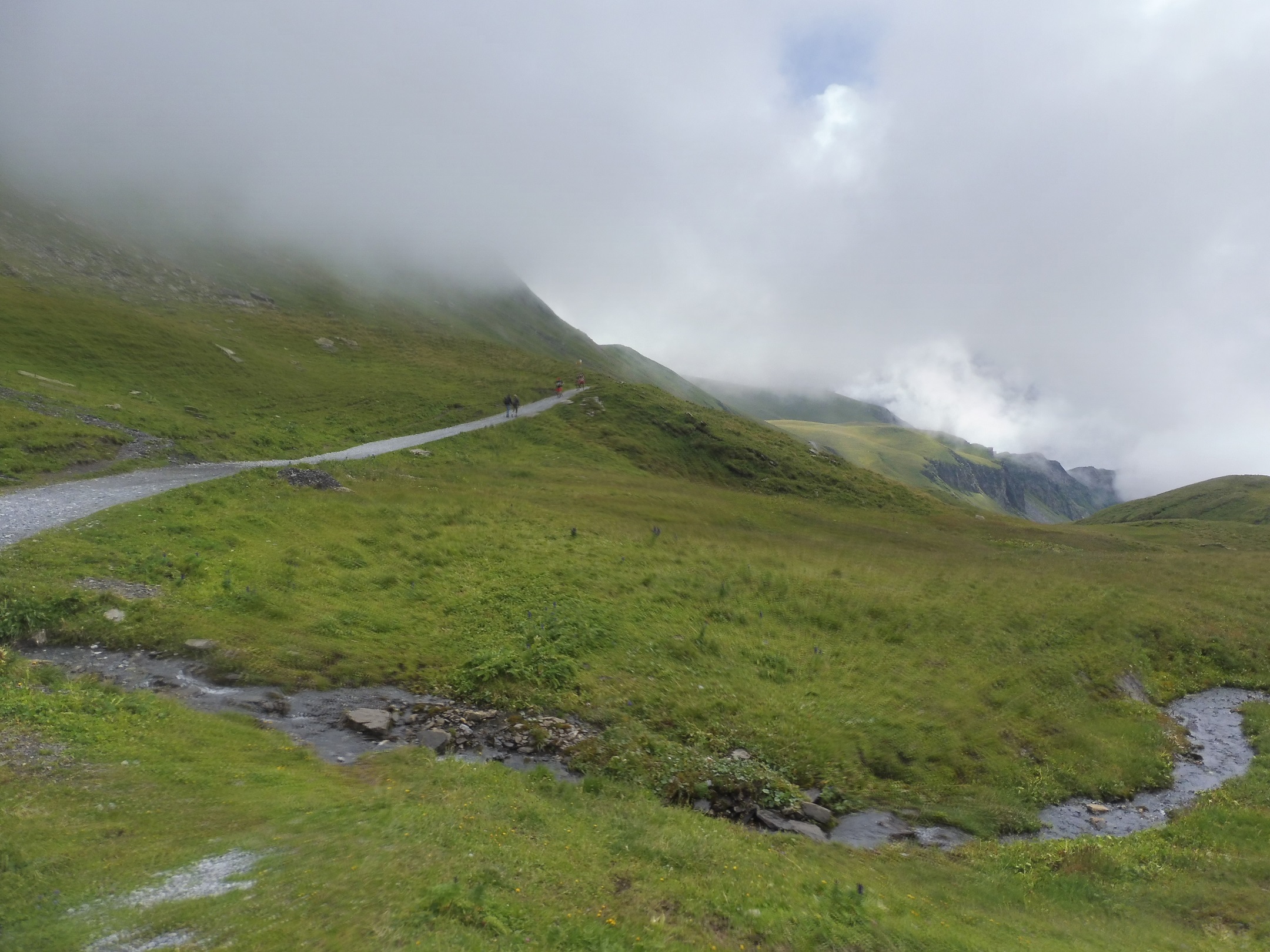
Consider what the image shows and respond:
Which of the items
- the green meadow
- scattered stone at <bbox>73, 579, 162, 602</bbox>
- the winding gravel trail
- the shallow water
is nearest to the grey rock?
the green meadow

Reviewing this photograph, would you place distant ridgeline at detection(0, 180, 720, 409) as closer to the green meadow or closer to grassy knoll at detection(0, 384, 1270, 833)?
the green meadow

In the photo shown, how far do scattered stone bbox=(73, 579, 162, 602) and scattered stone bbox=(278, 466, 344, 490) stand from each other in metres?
14.1

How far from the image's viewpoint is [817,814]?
1853 centimetres

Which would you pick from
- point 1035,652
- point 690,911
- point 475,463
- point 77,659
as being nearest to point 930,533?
point 1035,652

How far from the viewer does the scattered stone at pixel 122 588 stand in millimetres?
20812

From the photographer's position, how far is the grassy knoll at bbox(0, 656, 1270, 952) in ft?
31.0

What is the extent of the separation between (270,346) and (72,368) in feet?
97.6

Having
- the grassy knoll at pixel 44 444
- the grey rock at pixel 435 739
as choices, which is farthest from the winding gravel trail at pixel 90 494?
the grey rock at pixel 435 739

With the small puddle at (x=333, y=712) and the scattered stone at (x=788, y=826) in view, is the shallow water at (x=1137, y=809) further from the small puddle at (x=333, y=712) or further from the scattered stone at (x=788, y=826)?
the small puddle at (x=333, y=712)

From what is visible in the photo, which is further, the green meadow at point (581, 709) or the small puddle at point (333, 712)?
the small puddle at point (333, 712)

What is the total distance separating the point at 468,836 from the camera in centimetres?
1259

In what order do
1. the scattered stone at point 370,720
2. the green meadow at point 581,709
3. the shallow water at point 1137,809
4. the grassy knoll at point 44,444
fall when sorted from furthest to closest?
the grassy knoll at point 44,444
the shallow water at point 1137,809
the scattered stone at point 370,720
the green meadow at point 581,709

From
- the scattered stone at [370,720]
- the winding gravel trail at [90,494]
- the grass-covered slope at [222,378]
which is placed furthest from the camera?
the grass-covered slope at [222,378]

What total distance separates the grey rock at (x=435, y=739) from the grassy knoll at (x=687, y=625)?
268 centimetres
